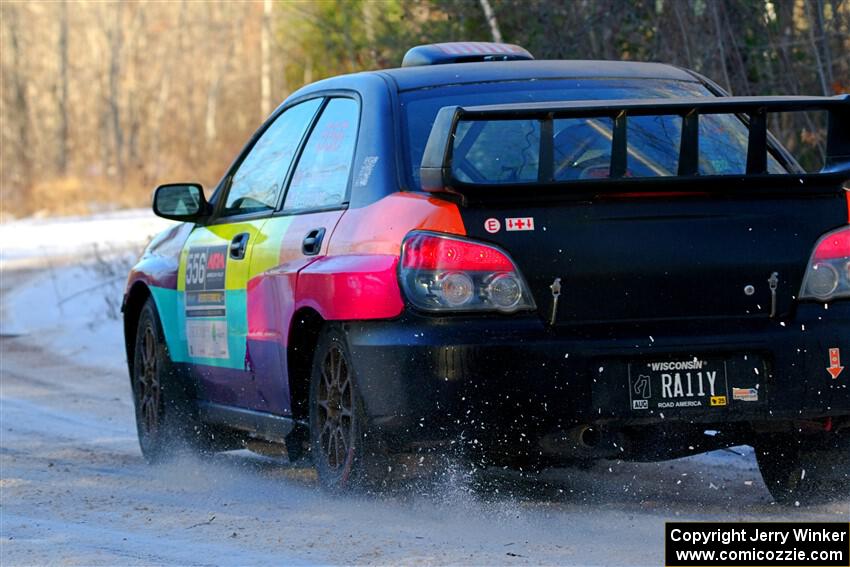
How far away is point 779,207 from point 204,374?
115 inches

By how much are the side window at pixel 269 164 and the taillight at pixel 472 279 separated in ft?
5.55

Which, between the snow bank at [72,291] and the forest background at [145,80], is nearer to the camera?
the snow bank at [72,291]

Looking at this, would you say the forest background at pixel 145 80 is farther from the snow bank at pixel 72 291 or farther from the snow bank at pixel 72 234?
the snow bank at pixel 72 234

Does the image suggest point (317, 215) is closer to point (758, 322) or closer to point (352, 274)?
point (352, 274)

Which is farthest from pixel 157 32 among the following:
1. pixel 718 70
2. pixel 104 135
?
pixel 718 70

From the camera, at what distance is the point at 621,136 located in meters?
5.56

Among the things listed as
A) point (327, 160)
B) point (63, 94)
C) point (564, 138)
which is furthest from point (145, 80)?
point (564, 138)

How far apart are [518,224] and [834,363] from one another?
3.63 feet

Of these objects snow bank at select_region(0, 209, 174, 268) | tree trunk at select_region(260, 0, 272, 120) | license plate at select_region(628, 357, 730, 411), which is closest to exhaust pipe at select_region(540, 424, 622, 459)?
license plate at select_region(628, 357, 730, 411)

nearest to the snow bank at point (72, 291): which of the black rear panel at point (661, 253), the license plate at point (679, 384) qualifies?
the black rear panel at point (661, 253)

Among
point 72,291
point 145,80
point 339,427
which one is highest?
point 145,80

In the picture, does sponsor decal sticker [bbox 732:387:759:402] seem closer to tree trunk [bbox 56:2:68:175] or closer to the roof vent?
the roof vent

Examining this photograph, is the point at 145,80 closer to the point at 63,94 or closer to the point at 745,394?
the point at 63,94

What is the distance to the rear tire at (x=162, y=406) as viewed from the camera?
7832 mm
